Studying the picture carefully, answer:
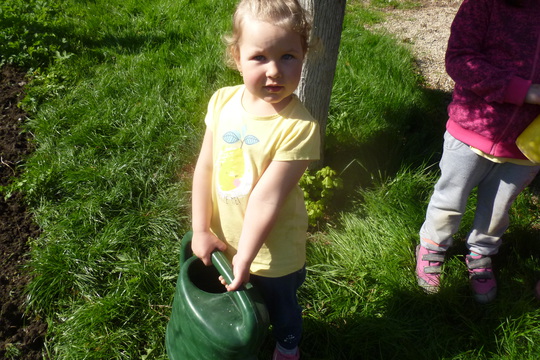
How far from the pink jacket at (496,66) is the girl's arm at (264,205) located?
82cm

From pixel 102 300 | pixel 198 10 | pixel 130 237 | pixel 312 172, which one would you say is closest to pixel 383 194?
pixel 312 172

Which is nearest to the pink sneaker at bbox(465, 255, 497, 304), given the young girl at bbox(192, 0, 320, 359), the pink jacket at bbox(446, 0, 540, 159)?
the pink jacket at bbox(446, 0, 540, 159)

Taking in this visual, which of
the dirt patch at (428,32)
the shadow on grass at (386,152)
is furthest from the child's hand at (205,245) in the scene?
the dirt patch at (428,32)

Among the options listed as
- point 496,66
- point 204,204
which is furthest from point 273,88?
point 496,66

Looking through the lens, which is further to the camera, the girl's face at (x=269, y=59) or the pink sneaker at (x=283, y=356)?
the pink sneaker at (x=283, y=356)

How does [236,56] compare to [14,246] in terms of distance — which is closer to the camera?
[236,56]

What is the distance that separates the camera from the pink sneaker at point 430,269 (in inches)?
91.8

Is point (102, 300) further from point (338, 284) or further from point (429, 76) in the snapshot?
point (429, 76)

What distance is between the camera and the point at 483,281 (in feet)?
7.57

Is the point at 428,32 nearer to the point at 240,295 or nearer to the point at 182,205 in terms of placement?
the point at 182,205

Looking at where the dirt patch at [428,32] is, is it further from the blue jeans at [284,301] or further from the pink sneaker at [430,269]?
the blue jeans at [284,301]

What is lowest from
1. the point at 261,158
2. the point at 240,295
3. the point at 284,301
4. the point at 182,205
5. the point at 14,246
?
the point at 14,246

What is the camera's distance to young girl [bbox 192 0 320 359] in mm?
1382

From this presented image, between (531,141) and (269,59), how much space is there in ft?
3.50
